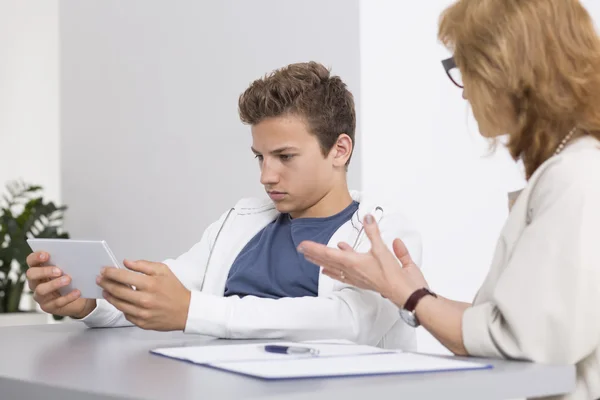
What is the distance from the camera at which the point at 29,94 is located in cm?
577

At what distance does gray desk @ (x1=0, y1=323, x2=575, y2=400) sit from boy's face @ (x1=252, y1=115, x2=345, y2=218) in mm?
765

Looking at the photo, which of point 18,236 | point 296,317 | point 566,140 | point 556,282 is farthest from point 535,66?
point 18,236

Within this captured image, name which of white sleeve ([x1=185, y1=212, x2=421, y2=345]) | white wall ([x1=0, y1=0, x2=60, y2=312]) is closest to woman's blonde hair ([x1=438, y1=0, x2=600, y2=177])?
white sleeve ([x1=185, y1=212, x2=421, y2=345])

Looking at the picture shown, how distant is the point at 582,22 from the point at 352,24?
68.3 inches

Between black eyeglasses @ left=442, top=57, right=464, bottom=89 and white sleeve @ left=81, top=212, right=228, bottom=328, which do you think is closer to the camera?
black eyeglasses @ left=442, top=57, right=464, bottom=89

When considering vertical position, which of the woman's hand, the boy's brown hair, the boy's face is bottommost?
the woman's hand

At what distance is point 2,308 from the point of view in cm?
464

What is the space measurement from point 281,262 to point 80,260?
54cm

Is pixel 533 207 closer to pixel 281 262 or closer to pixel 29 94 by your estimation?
pixel 281 262

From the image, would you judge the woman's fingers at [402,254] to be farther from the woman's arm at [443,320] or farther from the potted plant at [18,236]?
the potted plant at [18,236]

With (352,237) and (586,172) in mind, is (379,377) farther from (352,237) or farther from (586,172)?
(352,237)

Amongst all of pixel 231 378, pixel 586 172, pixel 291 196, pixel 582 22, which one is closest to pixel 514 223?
pixel 586 172

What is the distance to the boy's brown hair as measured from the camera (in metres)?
2.27

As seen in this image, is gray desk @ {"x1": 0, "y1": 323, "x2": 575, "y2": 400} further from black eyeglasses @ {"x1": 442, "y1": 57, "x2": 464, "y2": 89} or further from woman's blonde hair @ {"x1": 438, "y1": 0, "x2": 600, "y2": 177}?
black eyeglasses @ {"x1": 442, "y1": 57, "x2": 464, "y2": 89}
